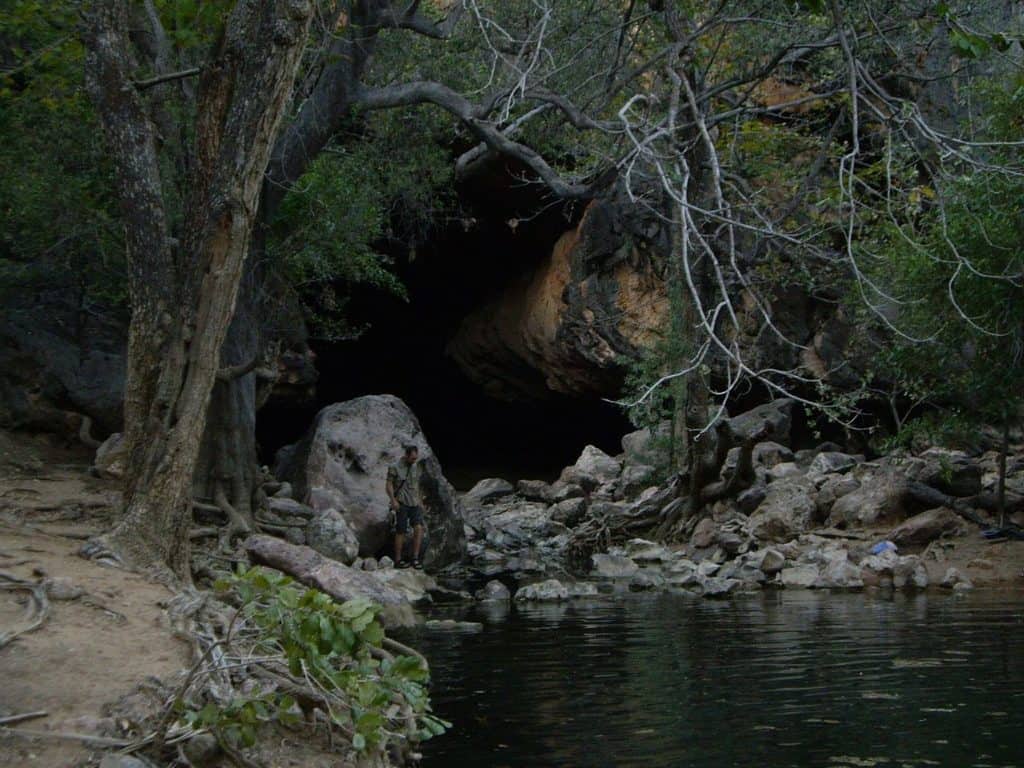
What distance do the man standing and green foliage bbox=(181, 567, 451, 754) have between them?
8.10 meters

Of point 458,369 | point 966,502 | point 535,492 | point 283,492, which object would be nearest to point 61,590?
point 283,492

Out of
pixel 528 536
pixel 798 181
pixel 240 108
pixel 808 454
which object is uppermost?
pixel 798 181

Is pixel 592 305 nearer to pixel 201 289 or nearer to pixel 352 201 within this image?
pixel 352 201

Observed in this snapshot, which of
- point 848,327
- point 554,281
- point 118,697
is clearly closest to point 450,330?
point 554,281

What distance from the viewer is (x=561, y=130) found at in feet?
50.0

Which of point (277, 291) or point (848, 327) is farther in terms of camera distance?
point (848, 327)

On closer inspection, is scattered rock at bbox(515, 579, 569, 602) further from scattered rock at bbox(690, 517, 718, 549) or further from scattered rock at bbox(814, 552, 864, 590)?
scattered rock at bbox(690, 517, 718, 549)

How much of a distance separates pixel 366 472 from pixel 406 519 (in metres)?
1.11

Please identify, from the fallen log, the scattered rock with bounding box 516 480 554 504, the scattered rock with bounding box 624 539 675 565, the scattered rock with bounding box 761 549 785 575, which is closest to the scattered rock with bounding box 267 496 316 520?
the fallen log

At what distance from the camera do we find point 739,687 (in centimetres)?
605

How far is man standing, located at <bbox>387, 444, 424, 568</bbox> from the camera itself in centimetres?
1255

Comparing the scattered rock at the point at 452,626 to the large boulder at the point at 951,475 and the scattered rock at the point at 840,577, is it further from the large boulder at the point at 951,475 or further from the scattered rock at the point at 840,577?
the large boulder at the point at 951,475

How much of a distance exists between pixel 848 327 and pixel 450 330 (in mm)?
10273

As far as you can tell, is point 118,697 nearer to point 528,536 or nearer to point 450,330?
point 528,536
